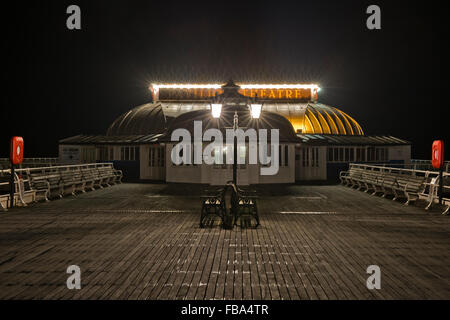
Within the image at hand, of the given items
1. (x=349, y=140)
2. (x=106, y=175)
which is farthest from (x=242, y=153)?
(x=349, y=140)

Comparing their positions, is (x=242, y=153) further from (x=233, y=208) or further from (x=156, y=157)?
(x=233, y=208)

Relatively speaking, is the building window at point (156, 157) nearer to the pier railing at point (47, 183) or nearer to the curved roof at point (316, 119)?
the pier railing at point (47, 183)

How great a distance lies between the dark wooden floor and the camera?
4328 mm

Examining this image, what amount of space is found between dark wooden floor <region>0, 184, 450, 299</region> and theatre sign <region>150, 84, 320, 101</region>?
21557mm

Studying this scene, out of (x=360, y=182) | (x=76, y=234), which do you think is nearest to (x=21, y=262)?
(x=76, y=234)

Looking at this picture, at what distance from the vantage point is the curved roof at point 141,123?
86.1 feet

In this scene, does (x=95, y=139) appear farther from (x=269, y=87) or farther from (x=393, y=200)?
(x=393, y=200)

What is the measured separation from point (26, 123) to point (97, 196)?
65302 millimetres

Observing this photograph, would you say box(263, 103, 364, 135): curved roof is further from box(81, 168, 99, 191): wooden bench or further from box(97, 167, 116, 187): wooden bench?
box(81, 168, 99, 191): wooden bench

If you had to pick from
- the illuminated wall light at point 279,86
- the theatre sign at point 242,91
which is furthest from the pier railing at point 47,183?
the illuminated wall light at point 279,86

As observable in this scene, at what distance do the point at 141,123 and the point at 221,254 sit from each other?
22431 millimetres

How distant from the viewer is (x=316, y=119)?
26.2 meters

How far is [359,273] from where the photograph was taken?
491 centimetres

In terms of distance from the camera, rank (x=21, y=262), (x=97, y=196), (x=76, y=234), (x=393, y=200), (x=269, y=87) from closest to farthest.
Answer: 1. (x=21, y=262)
2. (x=76, y=234)
3. (x=393, y=200)
4. (x=97, y=196)
5. (x=269, y=87)
